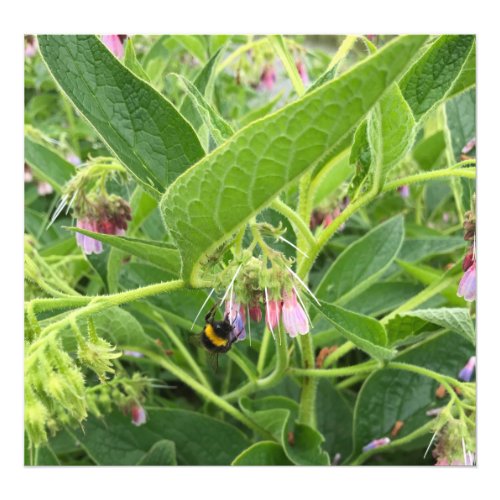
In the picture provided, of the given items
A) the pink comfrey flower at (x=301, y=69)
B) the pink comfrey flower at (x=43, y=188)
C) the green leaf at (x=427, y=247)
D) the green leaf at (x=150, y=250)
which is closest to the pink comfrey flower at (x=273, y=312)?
the green leaf at (x=150, y=250)

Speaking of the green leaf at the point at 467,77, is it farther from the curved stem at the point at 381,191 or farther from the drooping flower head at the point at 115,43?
the drooping flower head at the point at 115,43

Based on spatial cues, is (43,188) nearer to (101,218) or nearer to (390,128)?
(101,218)

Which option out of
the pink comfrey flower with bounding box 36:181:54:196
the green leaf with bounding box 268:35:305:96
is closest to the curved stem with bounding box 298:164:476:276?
the green leaf with bounding box 268:35:305:96

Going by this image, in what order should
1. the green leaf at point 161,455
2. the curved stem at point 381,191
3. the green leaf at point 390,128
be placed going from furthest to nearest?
the green leaf at point 161,455 → the curved stem at point 381,191 → the green leaf at point 390,128

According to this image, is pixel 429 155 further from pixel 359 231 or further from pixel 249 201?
pixel 249 201
